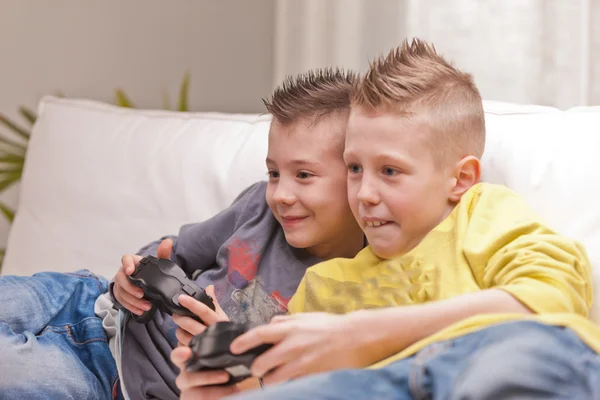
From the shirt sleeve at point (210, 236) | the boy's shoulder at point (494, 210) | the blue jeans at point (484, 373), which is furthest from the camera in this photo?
the shirt sleeve at point (210, 236)

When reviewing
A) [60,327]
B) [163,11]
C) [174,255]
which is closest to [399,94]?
[174,255]

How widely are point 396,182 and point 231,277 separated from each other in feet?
1.18

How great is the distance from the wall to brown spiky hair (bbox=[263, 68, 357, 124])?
1.53 metres

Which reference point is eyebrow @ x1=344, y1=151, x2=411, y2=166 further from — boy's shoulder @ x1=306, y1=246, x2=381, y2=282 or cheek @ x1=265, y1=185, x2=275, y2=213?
cheek @ x1=265, y1=185, x2=275, y2=213

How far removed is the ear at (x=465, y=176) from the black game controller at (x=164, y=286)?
0.39 metres

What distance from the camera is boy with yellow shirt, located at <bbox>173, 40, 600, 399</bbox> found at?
735 millimetres

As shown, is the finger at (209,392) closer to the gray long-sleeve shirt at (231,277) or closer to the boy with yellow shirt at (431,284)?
the boy with yellow shirt at (431,284)

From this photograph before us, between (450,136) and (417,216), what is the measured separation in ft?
0.41

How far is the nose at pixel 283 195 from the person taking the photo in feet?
4.12

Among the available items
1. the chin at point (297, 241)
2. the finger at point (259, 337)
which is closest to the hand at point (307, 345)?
the finger at point (259, 337)

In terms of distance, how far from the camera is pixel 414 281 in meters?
1.07

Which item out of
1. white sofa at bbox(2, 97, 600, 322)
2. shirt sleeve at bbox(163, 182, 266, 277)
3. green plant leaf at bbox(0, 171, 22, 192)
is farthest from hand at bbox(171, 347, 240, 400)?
green plant leaf at bbox(0, 171, 22, 192)

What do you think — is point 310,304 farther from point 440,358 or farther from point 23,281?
point 23,281

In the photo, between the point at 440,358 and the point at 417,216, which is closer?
the point at 440,358
